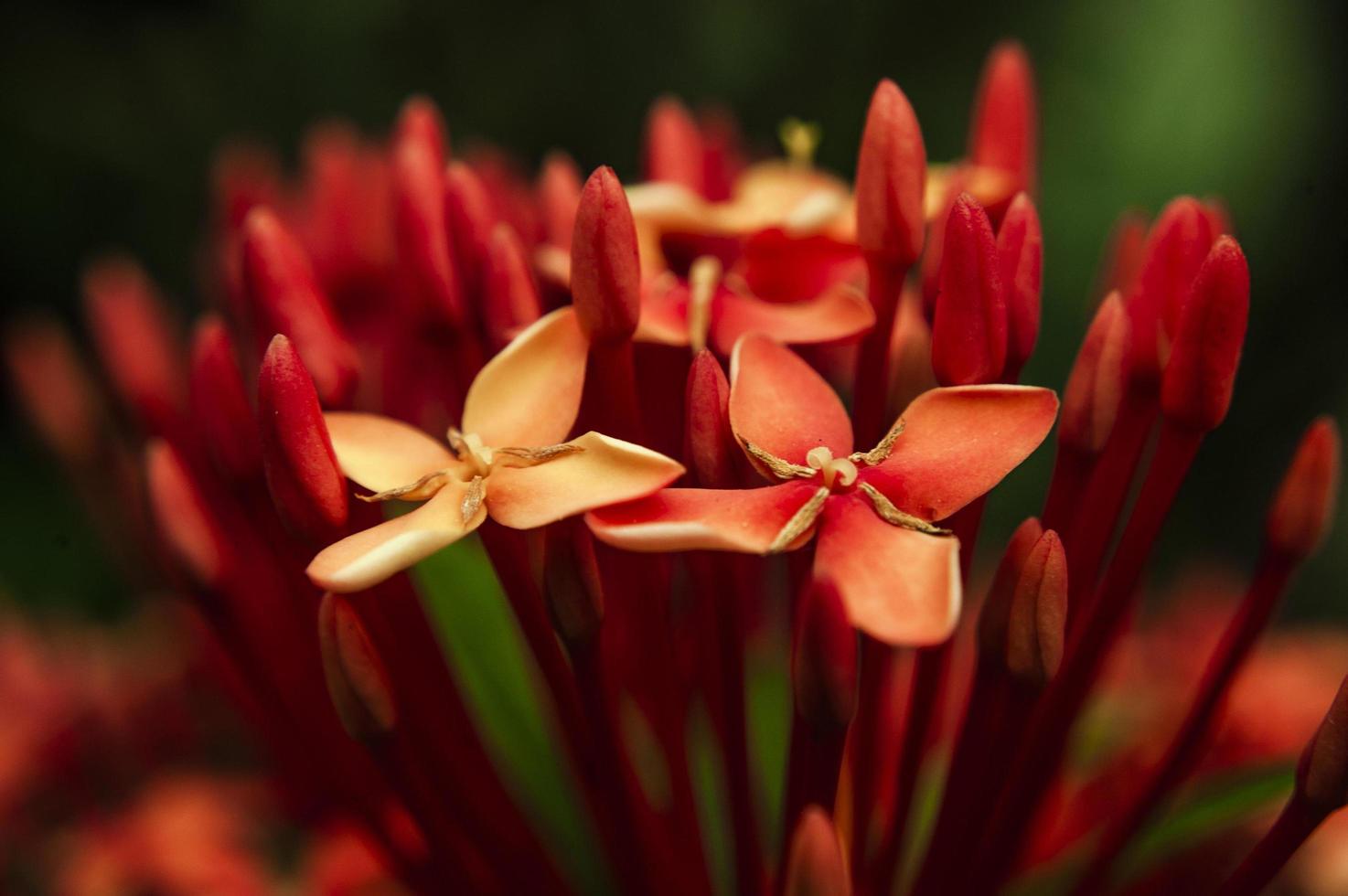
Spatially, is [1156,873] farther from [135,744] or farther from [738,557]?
[135,744]

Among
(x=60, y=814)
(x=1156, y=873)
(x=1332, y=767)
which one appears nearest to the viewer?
(x=1332, y=767)

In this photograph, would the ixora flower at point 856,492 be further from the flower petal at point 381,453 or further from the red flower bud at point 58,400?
the red flower bud at point 58,400

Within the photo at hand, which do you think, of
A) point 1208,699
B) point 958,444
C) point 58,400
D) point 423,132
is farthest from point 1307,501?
point 58,400

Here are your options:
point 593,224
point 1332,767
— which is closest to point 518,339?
point 593,224

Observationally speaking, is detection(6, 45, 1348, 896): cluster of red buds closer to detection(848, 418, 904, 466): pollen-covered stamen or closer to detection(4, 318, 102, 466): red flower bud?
detection(848, 418, 904, 466): pollen-covered stamen

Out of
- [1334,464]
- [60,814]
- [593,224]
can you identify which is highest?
[593,224]

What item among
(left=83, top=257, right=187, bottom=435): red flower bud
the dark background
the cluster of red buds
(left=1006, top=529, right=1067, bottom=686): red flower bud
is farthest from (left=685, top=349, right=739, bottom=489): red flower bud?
the dark background

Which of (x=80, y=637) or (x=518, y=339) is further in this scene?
(x=80, y=637)

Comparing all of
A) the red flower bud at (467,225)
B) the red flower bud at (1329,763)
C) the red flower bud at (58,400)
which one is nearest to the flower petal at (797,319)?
the red flower bud at (467,225)

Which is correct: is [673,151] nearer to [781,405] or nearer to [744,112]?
[781,405]
